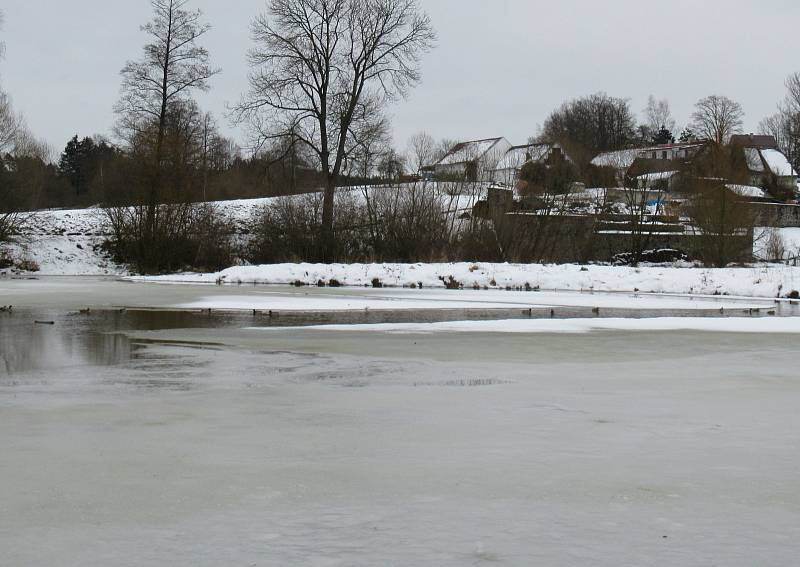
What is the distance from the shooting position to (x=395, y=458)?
16.9 ft

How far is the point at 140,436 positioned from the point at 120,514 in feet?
5.49

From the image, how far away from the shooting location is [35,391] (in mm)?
7383

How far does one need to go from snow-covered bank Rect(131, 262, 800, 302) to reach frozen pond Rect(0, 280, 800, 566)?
1548 cm

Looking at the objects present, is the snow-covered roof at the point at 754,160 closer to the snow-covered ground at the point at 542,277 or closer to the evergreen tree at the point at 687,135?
the evergreen tree at the point at 687,135

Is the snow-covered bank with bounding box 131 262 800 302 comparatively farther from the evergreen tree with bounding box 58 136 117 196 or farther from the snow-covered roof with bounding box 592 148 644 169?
the evergreen tree with bounding box 58 136 117 196

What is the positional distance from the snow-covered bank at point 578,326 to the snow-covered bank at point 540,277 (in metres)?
9.73

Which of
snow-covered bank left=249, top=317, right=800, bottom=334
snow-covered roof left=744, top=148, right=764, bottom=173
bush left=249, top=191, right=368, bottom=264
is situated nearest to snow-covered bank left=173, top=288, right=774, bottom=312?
snow-covered bank left=249, top=317, right=800, bottom=334

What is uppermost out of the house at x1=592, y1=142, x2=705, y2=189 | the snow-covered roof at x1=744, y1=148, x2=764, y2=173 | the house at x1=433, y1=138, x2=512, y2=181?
the snow-covered roof at x1=744, y1=148, x2=764, y2=173

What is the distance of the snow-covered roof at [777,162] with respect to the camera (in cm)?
9031

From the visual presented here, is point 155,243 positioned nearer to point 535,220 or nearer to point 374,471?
point 535,220

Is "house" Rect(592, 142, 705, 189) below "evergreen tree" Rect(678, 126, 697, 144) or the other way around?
below

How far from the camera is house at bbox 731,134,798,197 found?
7715 cm

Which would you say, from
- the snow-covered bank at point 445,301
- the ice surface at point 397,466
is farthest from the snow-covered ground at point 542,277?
the ice surface at point 397,466

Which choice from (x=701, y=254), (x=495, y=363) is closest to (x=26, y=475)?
(x=495, y=363)
